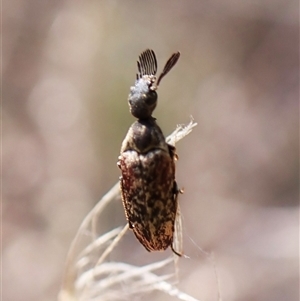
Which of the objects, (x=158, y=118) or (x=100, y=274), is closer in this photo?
(x=100, y=274)

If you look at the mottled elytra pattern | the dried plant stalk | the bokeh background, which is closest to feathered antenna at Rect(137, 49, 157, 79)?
the mottled elytra pattern

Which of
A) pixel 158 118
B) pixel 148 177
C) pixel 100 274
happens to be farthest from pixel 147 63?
pixel 158 118

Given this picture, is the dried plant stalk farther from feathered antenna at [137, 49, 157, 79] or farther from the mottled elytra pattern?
feathered antenna at [137, 49, 157, 79]

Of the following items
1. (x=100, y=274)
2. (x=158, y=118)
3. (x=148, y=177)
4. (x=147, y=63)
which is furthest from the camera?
(x=158, y=118)

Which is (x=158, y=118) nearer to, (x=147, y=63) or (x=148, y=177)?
(x=147, y=63)

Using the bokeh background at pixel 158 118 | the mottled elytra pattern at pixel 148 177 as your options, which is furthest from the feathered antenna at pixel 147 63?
the bokeh background at pixel 158 118

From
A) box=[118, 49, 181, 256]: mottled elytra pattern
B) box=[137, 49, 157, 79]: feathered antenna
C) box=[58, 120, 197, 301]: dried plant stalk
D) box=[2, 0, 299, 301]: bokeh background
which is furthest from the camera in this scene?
box=[2, 0, 299, 301]: bokeh background
